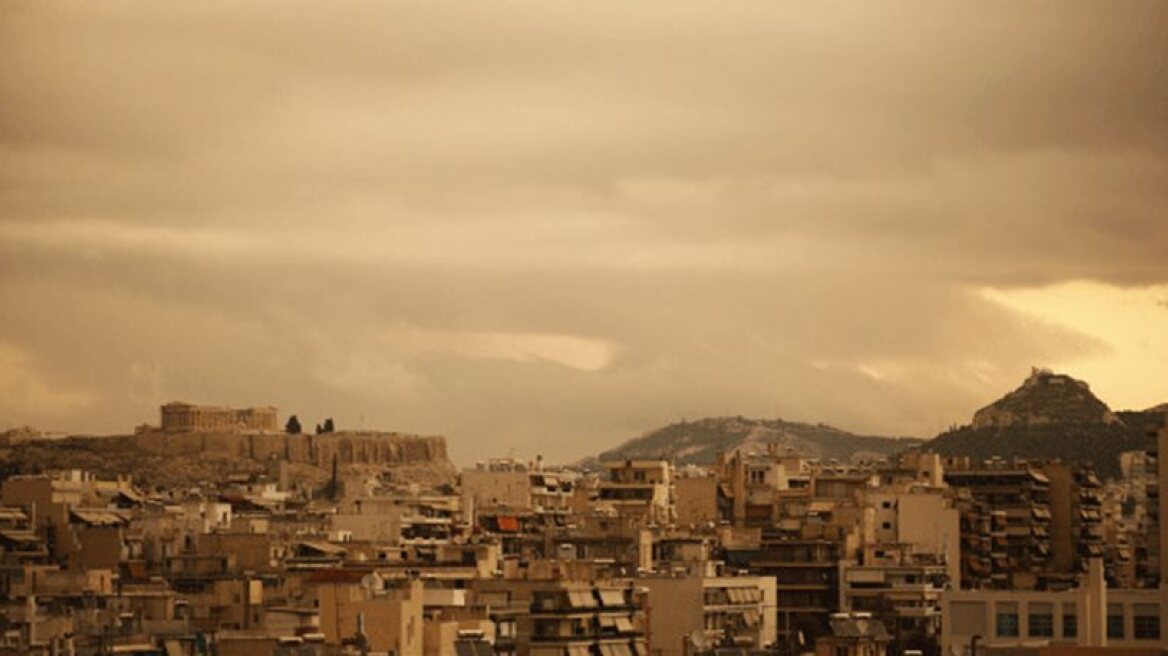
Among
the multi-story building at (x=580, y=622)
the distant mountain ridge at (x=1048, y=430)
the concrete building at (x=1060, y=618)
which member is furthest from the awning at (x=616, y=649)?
the distant mountain ridge at (x=1048, y=430)

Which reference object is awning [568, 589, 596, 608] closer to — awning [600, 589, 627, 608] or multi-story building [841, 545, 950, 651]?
awning [600, 589, 627, 608]

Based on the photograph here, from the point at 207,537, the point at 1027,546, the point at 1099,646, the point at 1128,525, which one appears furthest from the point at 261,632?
the point at 1128,525

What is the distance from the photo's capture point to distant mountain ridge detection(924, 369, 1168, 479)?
160 metres

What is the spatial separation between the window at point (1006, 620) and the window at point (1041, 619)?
49 centimetres

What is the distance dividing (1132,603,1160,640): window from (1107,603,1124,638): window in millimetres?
211

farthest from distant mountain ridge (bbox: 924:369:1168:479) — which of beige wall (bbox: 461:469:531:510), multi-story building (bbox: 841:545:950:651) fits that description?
multi-story building (bbox: 841:545:950:651)

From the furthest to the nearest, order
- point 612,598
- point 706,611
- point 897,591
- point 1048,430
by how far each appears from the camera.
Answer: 1. point 1048,430
2. point 897,591
3. point 706,611
4. point 612,598

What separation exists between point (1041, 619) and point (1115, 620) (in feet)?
5.60

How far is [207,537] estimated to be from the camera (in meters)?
89.0

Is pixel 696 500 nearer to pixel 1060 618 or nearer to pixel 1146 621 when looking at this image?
pixel 1060 618

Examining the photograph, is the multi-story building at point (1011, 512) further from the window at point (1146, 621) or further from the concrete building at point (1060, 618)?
the window at point (1146, 621)

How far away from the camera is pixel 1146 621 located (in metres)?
60.9

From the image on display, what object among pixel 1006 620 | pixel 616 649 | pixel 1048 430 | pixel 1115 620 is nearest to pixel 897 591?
pixel 1006 620

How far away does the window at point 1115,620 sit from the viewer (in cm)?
6103
